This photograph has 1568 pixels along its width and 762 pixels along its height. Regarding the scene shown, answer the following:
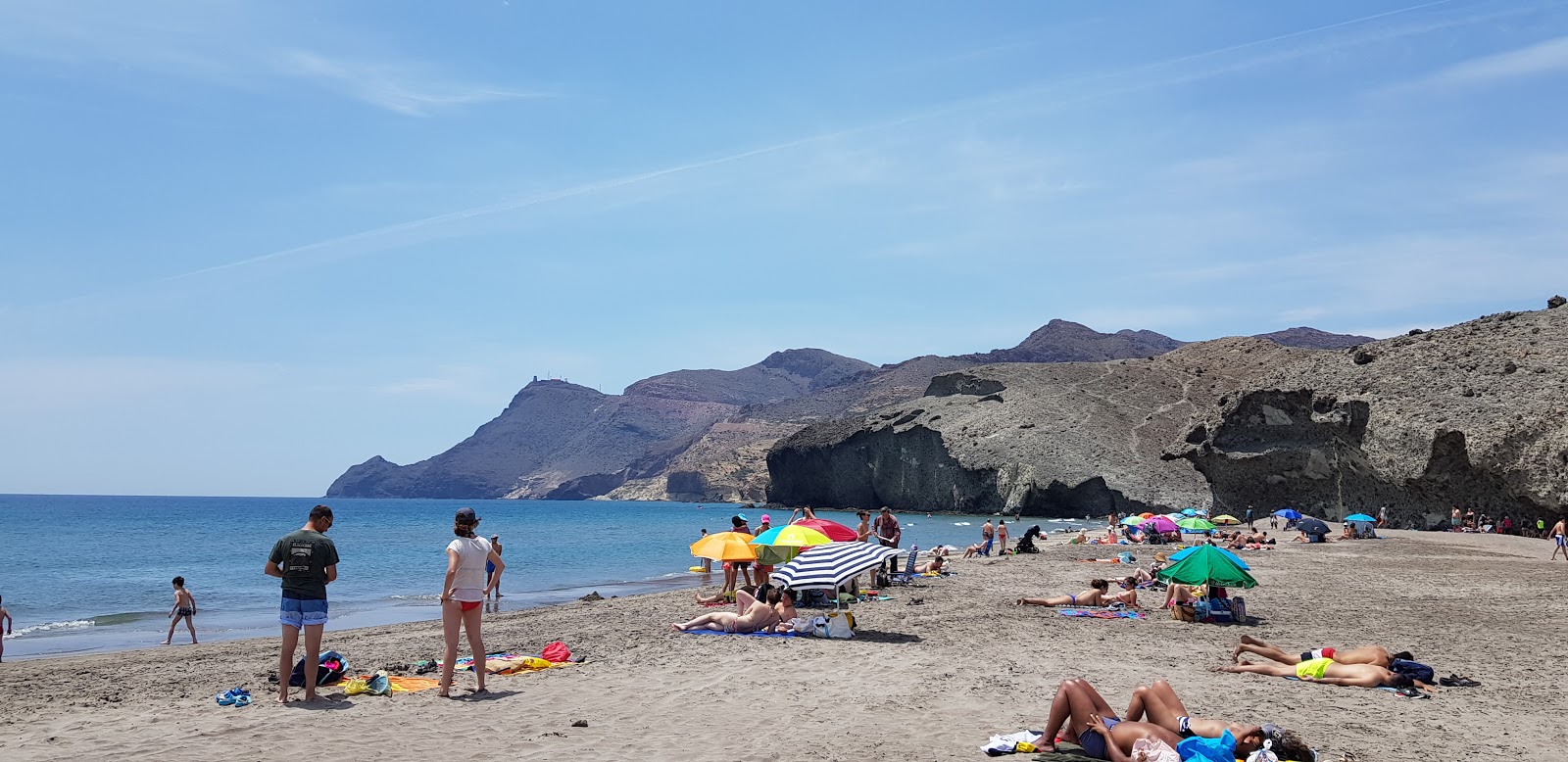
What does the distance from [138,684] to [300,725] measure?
15.5 feet

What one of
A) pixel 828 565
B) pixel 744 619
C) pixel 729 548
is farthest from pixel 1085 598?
pixel 744 619

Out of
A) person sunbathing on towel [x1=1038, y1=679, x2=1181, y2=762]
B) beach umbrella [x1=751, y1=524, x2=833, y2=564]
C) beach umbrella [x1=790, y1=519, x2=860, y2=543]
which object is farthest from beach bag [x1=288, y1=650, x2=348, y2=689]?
beach umbrella [x1=790, y1=519, x2=860, y2=543]

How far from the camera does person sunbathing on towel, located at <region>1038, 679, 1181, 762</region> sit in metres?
7.02

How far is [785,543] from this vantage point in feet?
53.6

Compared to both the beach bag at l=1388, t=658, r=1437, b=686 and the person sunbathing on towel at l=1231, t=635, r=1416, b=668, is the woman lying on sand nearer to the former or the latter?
the person sunbathing on towel at l=1231, t=635, r=1416, b=668

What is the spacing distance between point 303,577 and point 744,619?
642 centimetres

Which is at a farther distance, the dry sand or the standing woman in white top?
the standing woman in white top

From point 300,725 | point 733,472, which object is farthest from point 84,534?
point 733,472

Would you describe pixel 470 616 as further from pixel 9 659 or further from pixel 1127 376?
pixel 1127 376

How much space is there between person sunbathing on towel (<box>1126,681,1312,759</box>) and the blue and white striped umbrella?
6.61m

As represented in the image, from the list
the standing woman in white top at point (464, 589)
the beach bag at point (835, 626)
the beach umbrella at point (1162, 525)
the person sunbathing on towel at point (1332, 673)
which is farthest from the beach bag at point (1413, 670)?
the beach umbrella at point (1162, 525)

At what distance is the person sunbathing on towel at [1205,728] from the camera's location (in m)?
6.93

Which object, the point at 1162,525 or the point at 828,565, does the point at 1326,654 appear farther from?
the point at 1162,525

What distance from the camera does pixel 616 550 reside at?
168ft
